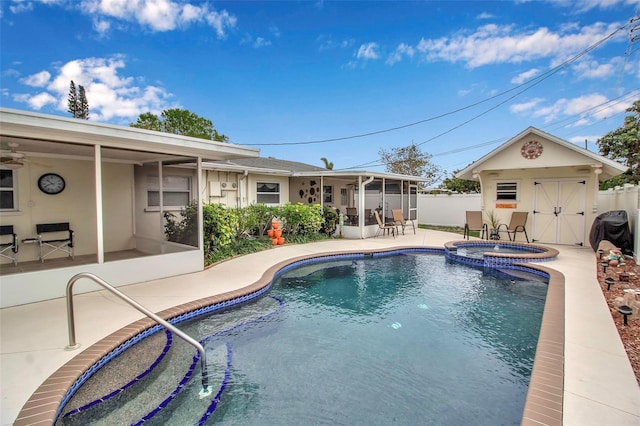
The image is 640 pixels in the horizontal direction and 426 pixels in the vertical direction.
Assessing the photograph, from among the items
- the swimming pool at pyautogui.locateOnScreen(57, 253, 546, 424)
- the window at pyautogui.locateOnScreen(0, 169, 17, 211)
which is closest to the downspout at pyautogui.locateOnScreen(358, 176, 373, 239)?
the swimming pool at pyautogui.locateOnScreen(57, 253, 546, 424)

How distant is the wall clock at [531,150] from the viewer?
34.6 feet

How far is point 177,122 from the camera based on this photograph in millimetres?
29984

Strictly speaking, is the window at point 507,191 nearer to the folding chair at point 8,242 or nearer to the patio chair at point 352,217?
the patio chair at point 352,217

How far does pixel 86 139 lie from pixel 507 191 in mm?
12900

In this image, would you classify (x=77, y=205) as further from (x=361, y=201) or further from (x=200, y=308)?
(x=361, y=201)

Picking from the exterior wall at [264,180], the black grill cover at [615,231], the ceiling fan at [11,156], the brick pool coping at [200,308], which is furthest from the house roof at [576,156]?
the ceiling fan at [11,156]

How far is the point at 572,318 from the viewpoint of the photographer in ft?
14.3

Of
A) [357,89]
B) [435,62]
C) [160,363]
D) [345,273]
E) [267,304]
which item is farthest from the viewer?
[357,89]

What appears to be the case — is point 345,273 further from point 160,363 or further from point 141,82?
point 141,82

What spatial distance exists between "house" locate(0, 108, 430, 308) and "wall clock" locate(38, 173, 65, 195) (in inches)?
0.7

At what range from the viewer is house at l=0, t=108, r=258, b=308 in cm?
477

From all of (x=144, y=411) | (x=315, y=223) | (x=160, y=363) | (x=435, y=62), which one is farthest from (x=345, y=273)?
(x=435, y=62)

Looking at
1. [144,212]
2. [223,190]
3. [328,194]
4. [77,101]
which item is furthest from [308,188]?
[77,101]

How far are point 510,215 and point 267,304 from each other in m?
10.4
